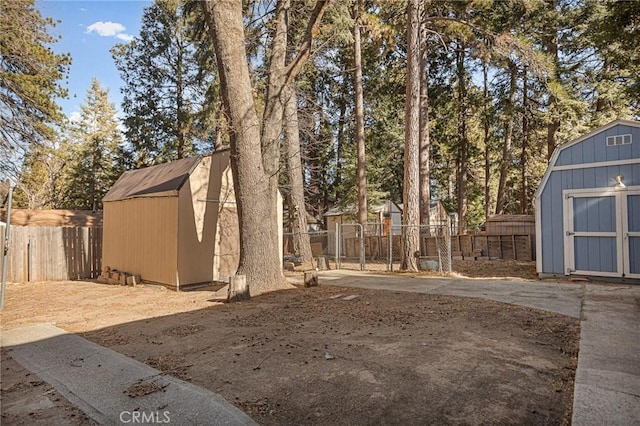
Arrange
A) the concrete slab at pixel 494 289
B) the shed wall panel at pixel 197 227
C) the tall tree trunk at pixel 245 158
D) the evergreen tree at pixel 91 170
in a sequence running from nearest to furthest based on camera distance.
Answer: the concrete slab at pixel 494 289 < the tall tree trunk at pixel 245 158 < the shed wall panel at pixel 197 227 < the evergreen tree at pixel 91 170

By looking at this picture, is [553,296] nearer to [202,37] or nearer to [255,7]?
[255,7]

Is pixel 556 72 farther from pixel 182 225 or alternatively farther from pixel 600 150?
pixel 182 225

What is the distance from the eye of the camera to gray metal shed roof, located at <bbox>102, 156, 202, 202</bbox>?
9.59 metres

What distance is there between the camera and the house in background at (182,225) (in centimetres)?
924

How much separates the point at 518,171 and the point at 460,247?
12514mm

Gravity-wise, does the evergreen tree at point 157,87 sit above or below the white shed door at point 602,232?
above

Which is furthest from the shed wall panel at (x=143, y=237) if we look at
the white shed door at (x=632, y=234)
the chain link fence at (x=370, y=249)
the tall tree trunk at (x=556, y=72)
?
the tall tree trunk at (x=556, y=72)

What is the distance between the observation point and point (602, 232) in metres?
8.12

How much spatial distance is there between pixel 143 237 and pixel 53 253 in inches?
164

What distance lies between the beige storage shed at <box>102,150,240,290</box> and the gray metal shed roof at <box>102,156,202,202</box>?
0.08 ft

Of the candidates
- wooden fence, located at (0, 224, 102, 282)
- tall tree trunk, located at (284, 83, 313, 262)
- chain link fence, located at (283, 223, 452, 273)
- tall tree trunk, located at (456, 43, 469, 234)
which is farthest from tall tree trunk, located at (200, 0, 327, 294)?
tall tree trunk, located at (456, 43, 469, 234)

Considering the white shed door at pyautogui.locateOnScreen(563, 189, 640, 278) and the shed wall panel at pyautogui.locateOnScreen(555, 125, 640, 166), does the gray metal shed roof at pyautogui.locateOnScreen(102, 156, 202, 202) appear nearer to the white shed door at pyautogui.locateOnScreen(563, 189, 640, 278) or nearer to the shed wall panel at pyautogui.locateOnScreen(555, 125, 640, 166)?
the shed wall panel at pyautogui.locateOnScreen(555, 125, 640, 166)

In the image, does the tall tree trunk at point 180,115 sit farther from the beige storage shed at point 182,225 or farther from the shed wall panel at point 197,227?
the shed wall panel at point 197,227

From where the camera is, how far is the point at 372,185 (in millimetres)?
23062
